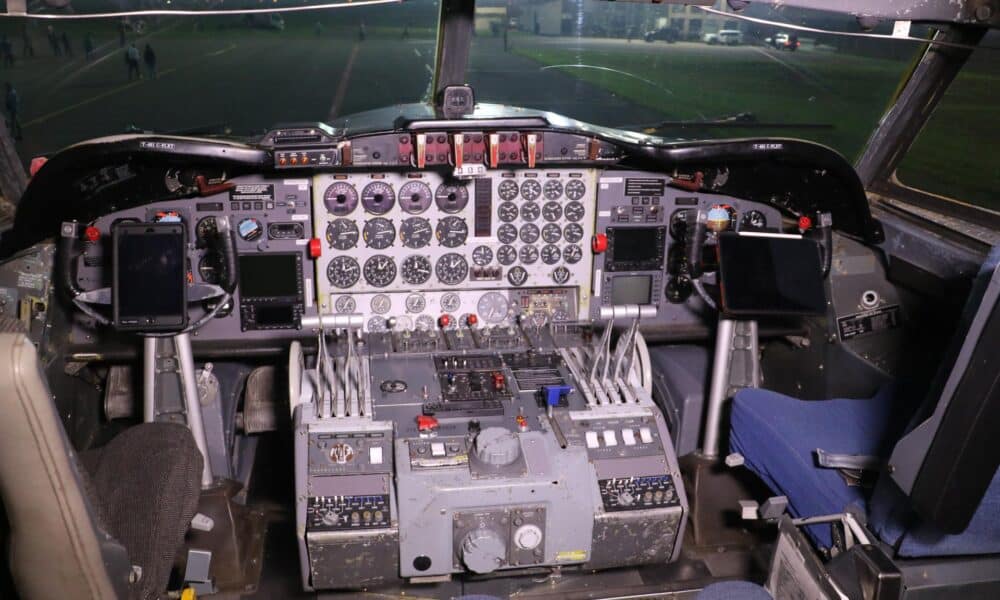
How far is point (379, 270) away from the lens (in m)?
3.92

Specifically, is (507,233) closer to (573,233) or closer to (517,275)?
(517,275)

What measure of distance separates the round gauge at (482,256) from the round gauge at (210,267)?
1228mm

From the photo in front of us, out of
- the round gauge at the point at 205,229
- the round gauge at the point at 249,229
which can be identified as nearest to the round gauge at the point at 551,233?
the round gauge at the point at 249,229

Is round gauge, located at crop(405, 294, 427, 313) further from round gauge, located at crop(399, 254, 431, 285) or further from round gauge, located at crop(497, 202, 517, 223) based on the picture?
round gauge, located at crop(497, 202, 517, 223)

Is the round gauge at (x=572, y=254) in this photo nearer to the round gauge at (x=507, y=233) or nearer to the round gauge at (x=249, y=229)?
the round gauge at (x=507, y=233)

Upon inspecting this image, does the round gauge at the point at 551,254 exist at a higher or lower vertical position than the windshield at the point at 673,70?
lower

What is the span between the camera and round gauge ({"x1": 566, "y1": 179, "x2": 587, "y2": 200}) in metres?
3.94

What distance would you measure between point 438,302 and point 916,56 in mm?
2465

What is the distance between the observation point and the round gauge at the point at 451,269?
3969 mm

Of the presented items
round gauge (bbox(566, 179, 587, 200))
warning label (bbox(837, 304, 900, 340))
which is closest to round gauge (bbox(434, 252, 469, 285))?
round gauge (bbox(566, 179, 587, 200))

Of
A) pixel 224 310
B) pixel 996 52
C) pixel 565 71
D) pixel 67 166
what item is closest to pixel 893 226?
pixel 996 52

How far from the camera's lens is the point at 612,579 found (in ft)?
10.7

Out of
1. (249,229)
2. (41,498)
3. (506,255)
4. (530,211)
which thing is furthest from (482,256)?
(41,498)

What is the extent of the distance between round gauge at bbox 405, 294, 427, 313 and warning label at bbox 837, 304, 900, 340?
2.06 m
